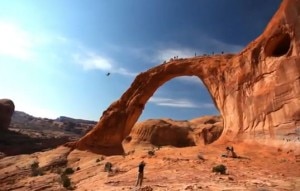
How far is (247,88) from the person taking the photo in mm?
24047

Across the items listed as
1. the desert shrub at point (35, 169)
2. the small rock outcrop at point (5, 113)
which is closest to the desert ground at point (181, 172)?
the desert shrub at point (35, 169)

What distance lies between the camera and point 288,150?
19.1m

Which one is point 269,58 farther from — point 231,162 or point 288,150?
point 231,162

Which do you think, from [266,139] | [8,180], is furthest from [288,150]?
[8,180]

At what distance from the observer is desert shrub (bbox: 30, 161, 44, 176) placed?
81.8 ft

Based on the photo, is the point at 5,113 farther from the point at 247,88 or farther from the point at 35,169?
the point at 247,88

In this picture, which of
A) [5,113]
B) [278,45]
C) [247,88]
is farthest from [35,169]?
[5,113]

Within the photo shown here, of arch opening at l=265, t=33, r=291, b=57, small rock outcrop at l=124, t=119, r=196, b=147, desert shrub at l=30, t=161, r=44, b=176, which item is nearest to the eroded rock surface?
small rock outcrop at l=124, t=119, r=196, b=147

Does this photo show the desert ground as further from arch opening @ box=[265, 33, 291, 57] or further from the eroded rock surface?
the eroded rock surface

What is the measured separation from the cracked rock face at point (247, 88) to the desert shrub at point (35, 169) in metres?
5.22

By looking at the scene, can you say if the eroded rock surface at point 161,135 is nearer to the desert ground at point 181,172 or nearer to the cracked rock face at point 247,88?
the cracked rock face at point 247,88

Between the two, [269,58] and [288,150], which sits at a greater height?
[269,58]

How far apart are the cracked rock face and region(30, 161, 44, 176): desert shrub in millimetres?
5216

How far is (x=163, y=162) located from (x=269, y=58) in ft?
34.3
